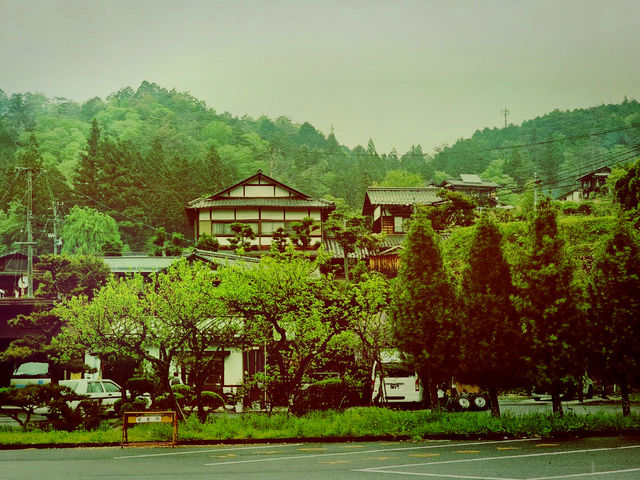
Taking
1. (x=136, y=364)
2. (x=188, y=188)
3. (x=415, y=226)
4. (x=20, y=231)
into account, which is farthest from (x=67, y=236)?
(x=415, y=226)

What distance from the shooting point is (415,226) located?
57.7ft

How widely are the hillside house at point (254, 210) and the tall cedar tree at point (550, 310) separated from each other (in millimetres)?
26570

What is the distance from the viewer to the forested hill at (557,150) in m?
72.8

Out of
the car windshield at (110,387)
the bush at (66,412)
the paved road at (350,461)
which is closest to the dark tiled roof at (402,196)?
the car windshield at (110,387)

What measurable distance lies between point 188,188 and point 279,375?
41.4 meters

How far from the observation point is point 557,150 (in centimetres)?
8219

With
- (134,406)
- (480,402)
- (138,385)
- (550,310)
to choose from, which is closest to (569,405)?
(480,402)

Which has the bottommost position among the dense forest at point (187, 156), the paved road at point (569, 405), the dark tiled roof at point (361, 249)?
the paved road at point (569, 405)

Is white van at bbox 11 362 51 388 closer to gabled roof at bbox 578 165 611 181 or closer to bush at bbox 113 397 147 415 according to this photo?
bush at bbox 113 397 147 415

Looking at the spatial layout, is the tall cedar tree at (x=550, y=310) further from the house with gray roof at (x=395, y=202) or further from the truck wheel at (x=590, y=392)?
the house with gray roof at (x=395, y=202)

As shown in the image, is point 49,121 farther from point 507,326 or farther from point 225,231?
point 507,326

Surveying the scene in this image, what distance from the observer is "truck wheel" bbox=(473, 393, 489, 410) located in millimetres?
21344

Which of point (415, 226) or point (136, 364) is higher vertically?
point (415, 226)

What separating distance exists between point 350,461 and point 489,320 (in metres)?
6.02
